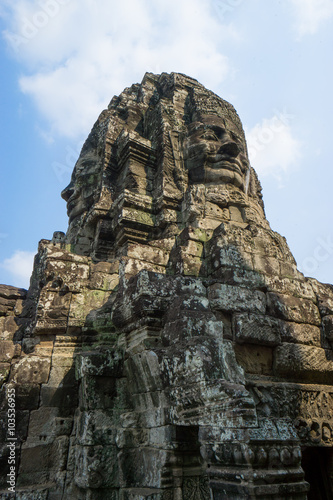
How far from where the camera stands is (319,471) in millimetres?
4199

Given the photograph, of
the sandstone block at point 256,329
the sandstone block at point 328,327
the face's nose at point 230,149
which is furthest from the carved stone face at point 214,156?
the sandstone block at point 256,329

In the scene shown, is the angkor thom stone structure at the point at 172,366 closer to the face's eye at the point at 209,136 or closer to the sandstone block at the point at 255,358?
the sandstone block at the point at 255,358

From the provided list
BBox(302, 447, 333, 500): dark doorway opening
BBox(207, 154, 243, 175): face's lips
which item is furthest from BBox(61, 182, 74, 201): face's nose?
BBox(302, 447, 333, 500): dark doorway opening

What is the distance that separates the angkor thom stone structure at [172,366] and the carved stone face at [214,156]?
0.62m

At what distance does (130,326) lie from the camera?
4.30 metres

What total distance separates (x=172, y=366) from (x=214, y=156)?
4.89 metres

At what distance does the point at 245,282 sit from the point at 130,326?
5.34 feet

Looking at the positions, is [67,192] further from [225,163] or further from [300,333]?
[300,333]

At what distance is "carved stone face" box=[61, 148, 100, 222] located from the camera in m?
7.87

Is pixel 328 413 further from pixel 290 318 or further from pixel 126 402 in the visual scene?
pixel 126 402

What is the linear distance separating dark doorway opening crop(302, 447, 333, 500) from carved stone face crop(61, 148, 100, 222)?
5903mm

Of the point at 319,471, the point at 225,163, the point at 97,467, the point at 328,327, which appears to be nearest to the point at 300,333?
the point at 328,327

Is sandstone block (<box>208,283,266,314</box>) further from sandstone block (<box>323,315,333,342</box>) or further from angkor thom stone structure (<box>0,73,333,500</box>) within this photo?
sandstone block (<box>323,315,333,342</box>)

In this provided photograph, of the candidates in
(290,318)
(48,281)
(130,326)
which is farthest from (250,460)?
(48,281)
